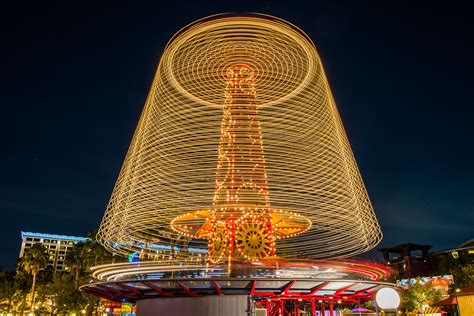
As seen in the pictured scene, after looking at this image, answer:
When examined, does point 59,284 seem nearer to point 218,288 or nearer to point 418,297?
point 418,297

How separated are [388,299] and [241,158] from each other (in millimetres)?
11005

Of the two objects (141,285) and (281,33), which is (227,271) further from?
(281,33)

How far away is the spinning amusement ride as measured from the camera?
1464 centimetres

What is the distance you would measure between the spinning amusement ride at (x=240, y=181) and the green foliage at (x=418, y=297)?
Result: 27.6 metres

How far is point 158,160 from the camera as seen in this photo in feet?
51.9

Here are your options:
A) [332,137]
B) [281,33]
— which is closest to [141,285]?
[332,137]

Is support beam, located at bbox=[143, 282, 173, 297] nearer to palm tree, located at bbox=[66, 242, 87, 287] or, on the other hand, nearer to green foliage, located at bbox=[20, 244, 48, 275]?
palm tree, located at bbox=[66, 242, 87, 287]

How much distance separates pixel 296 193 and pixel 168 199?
4.20 meters

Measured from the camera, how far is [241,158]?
55.2 feet

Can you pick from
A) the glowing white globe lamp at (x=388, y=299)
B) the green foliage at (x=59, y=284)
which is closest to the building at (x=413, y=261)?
the green foliage at (x=59, y=284)

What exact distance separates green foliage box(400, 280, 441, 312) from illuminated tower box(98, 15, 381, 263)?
28.0m

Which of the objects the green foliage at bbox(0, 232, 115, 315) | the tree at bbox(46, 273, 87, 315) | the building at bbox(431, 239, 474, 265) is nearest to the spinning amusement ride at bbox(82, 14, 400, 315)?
the green foliage at bbox(0, 232, 115, 315)

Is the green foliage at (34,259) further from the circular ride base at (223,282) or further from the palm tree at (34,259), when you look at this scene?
the circular ride base at (223,282)

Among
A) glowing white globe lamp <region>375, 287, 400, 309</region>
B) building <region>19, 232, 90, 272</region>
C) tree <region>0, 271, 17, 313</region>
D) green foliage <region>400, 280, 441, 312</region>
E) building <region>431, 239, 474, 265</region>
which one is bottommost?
glowing white globe lamp <region>375, 287, 400, 309</region>
